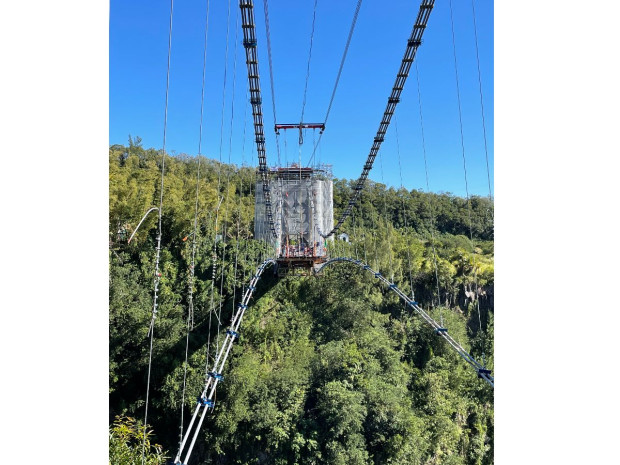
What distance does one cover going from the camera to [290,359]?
1159cm

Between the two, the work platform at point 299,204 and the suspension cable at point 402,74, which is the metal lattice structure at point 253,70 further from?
the work platform at point 299,204

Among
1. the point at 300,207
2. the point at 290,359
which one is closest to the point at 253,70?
the point at 290,359

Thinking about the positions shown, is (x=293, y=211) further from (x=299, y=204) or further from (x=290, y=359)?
(x=290, y=359)

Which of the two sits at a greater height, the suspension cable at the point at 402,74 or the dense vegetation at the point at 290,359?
the suspension cable at the point at 402,74

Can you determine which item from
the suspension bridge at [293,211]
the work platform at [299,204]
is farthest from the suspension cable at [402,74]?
the work platform at [299,204]

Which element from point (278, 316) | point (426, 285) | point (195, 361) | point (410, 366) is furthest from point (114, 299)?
point (426, 285)

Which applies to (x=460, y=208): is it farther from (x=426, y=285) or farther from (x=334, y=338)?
(x=334, y=338)

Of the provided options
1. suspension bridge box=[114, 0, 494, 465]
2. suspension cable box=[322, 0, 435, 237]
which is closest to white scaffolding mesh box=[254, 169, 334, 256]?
suspension bridge box=[114, 0, 494, 465]

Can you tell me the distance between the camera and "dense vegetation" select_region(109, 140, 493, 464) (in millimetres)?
9641

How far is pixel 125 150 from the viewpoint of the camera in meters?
26.6

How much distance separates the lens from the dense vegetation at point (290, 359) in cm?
964

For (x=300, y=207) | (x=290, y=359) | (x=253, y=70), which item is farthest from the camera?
(x=300, y=207)

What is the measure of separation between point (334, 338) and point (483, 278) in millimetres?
9333

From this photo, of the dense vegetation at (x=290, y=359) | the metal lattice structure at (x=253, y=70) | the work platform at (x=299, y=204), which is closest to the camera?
the metal lattice structure at (x=253, y=70)
